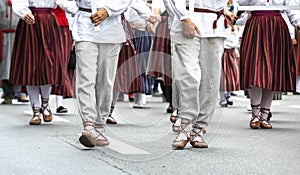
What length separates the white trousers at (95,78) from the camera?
6863 millimetres

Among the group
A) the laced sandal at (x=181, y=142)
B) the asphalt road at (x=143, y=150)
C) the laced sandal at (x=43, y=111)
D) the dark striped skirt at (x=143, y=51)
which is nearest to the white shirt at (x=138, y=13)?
the dark striped skirt at (x=143, y=51)

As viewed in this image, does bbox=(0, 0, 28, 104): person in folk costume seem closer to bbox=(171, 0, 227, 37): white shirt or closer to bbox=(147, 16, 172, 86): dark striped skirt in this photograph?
bbox=(147, 16, 172, 86): dark striped skirt

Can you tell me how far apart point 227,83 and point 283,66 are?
3584 mm

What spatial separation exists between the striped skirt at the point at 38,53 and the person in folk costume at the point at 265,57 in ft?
6.52

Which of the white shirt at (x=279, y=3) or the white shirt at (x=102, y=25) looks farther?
the white shirt at (x=279, y=3)

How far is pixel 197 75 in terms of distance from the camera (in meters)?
6.91

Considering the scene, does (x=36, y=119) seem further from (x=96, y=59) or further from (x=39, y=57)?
(x=96, y=59)

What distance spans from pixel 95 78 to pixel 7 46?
6539 millimetres

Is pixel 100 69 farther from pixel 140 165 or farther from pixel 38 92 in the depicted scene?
pixel 38 92

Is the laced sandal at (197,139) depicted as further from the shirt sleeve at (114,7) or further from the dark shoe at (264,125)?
the dark shoe at (264,125)

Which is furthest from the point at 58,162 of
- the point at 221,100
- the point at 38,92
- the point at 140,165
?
the point at 221,100

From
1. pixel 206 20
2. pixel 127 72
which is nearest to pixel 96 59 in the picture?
pixel 206 20

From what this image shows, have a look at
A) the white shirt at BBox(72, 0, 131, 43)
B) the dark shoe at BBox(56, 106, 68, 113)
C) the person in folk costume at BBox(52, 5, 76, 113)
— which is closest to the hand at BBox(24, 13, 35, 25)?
the person in folk costume at BBox(52, 5, 76, 113)

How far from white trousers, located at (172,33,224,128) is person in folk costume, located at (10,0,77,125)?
265 cm
